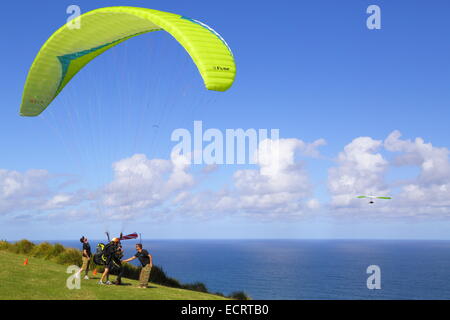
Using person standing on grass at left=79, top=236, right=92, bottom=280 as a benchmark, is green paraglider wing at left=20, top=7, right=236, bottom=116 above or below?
above

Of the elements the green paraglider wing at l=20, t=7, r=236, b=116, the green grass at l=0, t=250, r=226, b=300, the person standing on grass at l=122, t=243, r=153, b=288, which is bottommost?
the green grass at l=0, t=250, r=226, b=300

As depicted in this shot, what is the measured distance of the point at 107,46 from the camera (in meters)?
17.3

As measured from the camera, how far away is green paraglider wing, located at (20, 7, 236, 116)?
12.4 meters

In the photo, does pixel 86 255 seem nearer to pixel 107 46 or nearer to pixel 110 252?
pixel 110 252

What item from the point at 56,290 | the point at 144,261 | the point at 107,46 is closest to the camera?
the point at 56,290

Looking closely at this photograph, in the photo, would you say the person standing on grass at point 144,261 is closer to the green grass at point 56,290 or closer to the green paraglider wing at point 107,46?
the green grass at point 56,290

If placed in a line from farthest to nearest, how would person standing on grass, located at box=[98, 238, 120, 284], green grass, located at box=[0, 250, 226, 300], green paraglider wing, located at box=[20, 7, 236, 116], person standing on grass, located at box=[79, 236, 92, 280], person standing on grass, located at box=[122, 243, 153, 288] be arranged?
person standing on grass, located at box=[79, 236, 92, 280]
person standing on grass, located at box=[98, 238, 120, 284]
person standing on grass, located at box=[122, 243, 153, 288]
green paraglider wing, located at box=[20, 7, 236, 116]
green grass, located at box=[0, 250, 226, 300]

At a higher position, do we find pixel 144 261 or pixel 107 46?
pixel 107 46

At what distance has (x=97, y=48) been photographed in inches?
675

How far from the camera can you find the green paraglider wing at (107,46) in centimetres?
1243

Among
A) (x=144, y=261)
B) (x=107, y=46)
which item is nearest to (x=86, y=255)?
(x=144, y=261)

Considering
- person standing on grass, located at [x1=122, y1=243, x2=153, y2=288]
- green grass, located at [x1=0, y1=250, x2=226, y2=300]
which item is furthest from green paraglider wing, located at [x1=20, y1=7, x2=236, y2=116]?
green grass, located at [x1=0, y1=250, x2=226, y2=300]

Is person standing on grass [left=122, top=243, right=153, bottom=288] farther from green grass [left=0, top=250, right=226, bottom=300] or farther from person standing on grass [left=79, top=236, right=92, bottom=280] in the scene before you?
person standing on grass [left=79, top=236, right=92, bottom=280]
